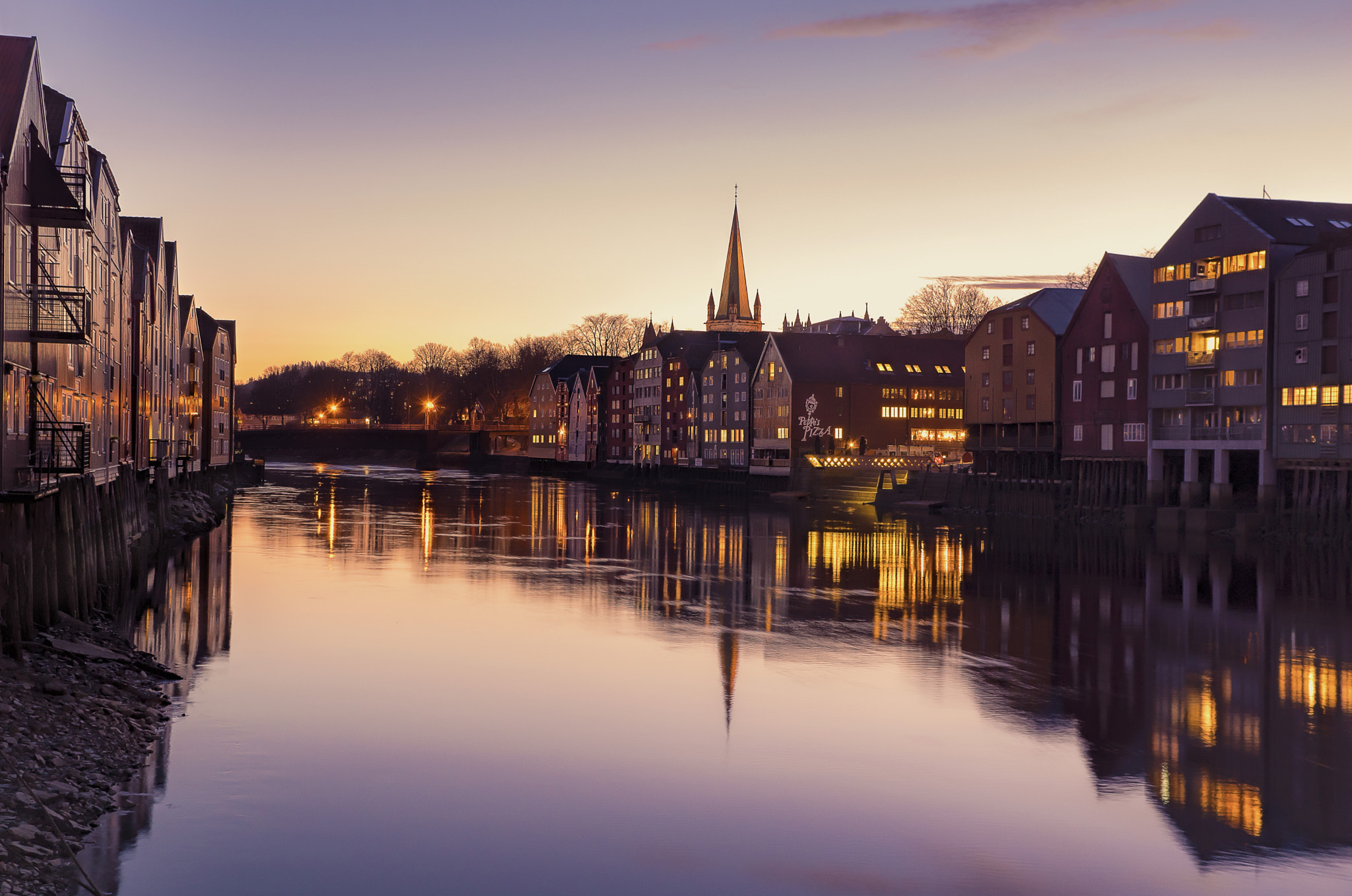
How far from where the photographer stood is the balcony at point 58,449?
2580cm

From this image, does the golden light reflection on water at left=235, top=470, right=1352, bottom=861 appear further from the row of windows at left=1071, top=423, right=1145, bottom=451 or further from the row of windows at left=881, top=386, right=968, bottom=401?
the row of windows at left=881, top=386, right=968, bottom=401

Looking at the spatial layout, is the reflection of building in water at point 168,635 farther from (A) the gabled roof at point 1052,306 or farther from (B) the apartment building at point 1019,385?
(A) the gabled roof at point 1052,306

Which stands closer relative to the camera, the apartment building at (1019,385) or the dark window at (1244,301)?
the dark window at (1244,301)

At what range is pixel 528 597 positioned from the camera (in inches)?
1512

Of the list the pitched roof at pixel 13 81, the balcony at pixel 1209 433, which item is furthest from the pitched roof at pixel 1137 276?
the pitched roof at pixel 13 81

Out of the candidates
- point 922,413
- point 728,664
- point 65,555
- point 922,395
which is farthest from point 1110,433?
point 65,555

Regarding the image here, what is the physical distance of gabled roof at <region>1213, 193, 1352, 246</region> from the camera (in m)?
64.1

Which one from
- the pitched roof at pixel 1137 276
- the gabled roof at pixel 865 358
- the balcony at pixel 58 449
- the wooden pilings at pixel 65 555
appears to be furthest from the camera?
the gabled roof at pixel 865 358

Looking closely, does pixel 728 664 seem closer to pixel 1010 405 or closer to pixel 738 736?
pixel 738 736

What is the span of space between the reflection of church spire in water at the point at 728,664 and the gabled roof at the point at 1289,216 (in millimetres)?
48023

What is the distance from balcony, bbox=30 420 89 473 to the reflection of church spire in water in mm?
15077

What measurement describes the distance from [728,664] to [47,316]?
1785cm

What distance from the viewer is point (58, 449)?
27.0 m

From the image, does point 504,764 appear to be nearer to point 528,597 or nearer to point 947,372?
point 528,597
